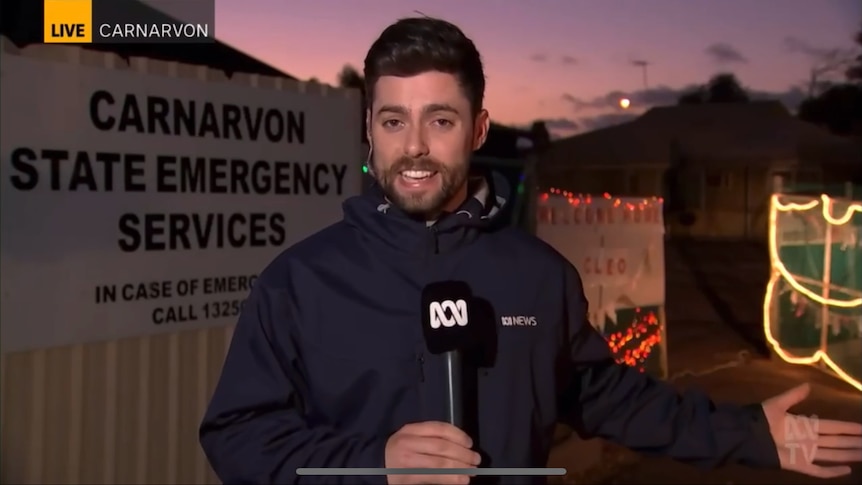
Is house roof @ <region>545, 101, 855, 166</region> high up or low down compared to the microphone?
up

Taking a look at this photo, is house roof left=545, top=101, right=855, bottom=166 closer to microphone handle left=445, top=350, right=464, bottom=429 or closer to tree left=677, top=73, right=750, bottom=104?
tree left=677, top=73, right=750, bottom=104

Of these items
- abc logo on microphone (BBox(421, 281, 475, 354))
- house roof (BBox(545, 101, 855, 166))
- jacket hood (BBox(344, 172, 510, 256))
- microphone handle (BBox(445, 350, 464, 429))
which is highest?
house roof (BBox(545, 101, 855, 166))

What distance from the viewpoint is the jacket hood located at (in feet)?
5.01

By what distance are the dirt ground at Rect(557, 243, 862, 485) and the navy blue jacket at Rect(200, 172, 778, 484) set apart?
1.11 m

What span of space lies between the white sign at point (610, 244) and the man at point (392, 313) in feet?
10.6

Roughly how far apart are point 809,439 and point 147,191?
200 centimetres

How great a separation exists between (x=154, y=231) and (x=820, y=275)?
211 inches

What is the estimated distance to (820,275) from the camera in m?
7.05

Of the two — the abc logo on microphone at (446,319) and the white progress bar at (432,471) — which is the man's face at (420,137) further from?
the white progress bar at (432,471)

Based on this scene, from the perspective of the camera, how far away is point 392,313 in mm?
1503

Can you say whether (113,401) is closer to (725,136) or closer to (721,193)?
(721,193)

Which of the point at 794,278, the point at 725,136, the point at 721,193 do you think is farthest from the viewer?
the point at 725,136

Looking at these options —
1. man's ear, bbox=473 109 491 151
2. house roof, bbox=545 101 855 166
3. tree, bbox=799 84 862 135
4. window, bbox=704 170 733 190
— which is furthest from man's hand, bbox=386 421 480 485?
tree, bbox=799 84 862 135

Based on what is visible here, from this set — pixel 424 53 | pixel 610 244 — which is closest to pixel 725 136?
pixel 610 244
